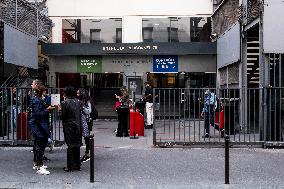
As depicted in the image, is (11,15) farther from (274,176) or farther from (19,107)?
(274,176)

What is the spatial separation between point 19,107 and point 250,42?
9.57m

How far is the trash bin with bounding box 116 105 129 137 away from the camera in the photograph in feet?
56.6

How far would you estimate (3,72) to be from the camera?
20.6 metres

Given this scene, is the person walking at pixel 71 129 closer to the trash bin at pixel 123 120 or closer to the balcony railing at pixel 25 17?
the trash bin at pixel 123 120

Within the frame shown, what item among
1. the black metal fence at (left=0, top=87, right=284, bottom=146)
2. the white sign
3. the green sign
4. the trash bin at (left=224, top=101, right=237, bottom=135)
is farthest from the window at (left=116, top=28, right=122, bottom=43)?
the white sign

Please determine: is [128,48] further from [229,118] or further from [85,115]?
[85,115]

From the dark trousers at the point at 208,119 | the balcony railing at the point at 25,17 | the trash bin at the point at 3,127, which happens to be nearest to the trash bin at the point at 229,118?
the dark trousers at the point at 208,119

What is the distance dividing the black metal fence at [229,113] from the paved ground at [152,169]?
866 millimetres

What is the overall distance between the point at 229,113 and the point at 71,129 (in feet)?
19.6

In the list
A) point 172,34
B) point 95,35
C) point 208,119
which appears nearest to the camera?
point 208,119

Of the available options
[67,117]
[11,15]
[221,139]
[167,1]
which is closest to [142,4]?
[167,1]

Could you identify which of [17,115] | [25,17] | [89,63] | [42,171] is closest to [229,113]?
[17,115]

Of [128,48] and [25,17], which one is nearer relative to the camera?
[25,17]

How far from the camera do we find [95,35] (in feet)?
90.0
